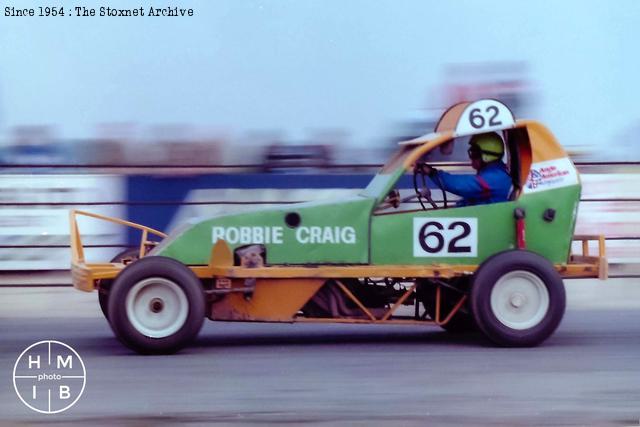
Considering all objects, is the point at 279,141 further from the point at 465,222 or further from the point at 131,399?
the point at 131,399

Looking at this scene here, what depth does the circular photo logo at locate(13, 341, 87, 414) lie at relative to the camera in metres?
6.30

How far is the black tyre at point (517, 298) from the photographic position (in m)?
7.88

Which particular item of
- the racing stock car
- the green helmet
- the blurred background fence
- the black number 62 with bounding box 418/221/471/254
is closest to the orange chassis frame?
the racing stock car

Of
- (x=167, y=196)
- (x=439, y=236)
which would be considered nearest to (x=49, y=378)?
(x=439, y=236)

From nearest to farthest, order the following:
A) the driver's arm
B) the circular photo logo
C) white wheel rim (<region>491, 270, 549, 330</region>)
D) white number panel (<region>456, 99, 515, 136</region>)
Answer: the circular photo logo → white wheel rim (<region>491, 270, 549, 330</region>) → white number panel (<region>456, 99, 515, 136</region>) → the driver's arm

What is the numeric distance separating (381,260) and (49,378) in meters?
2.30

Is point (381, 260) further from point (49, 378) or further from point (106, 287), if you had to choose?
point (49, 378)

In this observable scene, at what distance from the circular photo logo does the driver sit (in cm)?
268

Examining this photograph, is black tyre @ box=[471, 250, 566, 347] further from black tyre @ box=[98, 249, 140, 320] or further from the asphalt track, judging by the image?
black tyre @ box=[98, 249, 140, 320]

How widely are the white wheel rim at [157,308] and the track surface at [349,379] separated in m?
0.20

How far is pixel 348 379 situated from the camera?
698cm

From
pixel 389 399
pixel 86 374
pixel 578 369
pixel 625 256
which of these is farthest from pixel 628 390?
pixel 625 256

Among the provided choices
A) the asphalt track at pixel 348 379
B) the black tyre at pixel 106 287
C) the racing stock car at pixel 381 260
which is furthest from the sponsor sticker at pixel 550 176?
the black tyre at pixel 106 287

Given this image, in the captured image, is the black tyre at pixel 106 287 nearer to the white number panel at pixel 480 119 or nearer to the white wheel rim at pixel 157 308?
the white wheel rim at pixel 157 308
